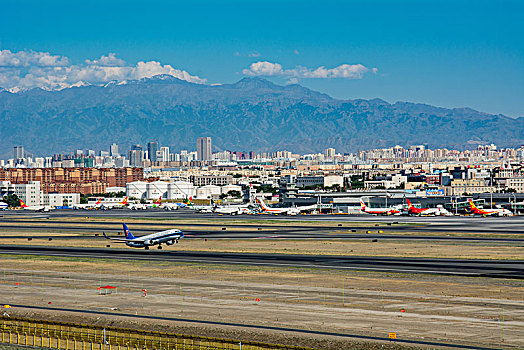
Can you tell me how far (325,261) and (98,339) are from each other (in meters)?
38.0

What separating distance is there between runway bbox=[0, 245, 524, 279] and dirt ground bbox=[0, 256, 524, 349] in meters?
3.94

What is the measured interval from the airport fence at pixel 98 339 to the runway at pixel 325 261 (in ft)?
102

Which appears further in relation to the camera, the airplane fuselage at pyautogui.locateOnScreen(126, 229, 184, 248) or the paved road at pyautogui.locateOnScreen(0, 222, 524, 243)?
the paved road at pyautogui.locateOnScreen(0, 222, 524, 243)

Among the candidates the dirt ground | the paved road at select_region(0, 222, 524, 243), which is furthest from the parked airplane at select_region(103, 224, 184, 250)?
the dirt ground

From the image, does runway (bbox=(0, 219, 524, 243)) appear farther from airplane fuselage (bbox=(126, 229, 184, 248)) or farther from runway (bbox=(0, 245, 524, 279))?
runway (bbox=(0, 245, 524, 279))

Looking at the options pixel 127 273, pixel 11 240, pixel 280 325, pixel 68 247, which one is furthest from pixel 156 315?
pixel 11 240

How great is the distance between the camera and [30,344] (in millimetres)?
38375

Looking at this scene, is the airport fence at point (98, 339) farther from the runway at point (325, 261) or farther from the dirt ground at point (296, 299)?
the runway at point (325, 261)

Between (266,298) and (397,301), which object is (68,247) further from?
(397,301)

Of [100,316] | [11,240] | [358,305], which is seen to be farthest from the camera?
[11,240]

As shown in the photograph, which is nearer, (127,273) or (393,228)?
(127,273)

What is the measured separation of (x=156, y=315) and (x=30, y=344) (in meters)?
8.41

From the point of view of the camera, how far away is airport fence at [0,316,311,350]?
118 ft

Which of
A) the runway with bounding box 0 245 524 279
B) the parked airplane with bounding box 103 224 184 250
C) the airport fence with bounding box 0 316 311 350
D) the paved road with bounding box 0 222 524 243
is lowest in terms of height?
the airport fence with bounding box 0 316 311 350
